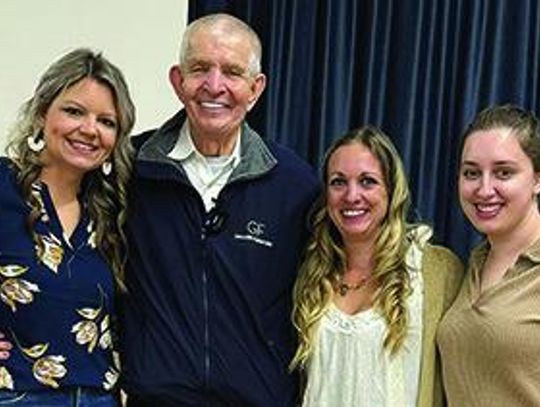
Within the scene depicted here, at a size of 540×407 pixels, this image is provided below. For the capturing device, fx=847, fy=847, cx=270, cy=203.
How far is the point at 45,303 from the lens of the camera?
1896 mm

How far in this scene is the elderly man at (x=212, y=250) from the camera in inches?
80.1

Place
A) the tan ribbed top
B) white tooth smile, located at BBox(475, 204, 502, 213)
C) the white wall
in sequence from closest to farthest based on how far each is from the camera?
the tan ribbed top
white tooth smile, located at BBox(475, 204, 502, 213)
the white wall

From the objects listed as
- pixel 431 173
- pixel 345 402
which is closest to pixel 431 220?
pixel 431 173

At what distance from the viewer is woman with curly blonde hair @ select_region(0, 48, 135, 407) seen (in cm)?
190

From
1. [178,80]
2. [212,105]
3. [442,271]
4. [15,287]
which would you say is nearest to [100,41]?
[178,80]

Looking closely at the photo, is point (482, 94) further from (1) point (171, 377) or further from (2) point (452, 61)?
(1) point (171, 377)

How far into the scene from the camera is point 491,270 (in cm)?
205

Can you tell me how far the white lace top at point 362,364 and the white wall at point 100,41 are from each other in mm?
1233

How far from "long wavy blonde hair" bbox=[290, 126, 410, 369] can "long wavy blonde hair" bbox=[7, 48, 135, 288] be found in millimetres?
463

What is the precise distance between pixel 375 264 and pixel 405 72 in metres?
1.07

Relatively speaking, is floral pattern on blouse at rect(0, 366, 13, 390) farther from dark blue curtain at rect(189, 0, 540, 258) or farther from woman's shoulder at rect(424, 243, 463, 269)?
dark blue curtain at rect(189, 0, 540, 258)

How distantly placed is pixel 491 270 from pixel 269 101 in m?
1.28

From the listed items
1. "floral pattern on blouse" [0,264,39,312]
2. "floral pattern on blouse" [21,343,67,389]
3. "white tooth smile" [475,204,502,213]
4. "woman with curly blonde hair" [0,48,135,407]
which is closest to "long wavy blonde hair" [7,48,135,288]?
"woman with curly blonde hair" [0,48,135,407]

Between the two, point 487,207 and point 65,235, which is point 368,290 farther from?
point 65,235
